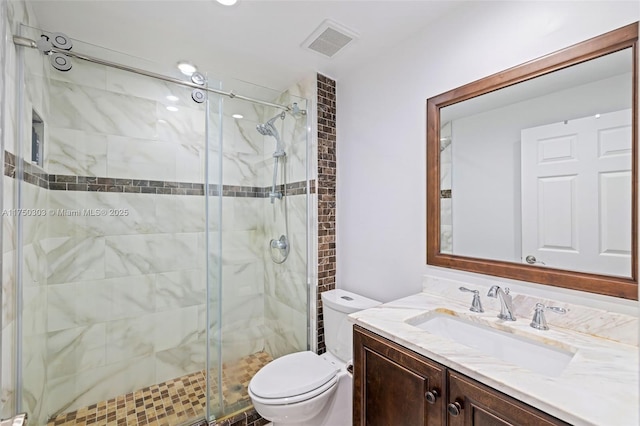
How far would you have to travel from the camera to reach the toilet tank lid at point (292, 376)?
1.41 metres

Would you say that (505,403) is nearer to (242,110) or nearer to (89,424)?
(242,110)

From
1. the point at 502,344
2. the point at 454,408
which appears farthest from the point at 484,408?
the point at 502,344

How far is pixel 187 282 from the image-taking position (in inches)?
86.5

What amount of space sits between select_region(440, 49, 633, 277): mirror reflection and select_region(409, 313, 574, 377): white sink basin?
0.33 meters

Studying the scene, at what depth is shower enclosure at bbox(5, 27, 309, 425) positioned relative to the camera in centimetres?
171

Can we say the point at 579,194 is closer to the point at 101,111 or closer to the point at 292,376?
the point at 292,376

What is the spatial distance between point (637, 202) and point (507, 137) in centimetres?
52

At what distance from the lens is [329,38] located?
1.69 meters

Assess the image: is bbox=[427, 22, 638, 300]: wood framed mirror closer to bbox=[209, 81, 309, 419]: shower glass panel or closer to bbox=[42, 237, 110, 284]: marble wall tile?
bbox=[209, 81, 309, 419]: shower glass panel

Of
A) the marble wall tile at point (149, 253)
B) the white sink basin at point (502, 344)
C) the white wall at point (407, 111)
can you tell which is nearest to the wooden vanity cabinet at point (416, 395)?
the white sink basin at point (502, 344)

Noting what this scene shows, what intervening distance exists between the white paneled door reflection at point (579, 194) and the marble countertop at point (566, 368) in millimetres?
204

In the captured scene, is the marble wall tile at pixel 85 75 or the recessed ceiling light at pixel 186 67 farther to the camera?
the recessed ceiling light at pixel 186 67

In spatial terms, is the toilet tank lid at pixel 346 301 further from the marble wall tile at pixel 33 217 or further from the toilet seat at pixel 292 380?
the marble wall tile at pixel 33 217

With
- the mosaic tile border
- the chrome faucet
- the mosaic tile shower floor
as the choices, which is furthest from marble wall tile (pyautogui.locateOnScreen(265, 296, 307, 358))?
the chrome faucet
